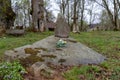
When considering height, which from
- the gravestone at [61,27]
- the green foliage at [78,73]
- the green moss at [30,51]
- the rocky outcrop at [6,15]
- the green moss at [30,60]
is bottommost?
the green foliage at [78,73]

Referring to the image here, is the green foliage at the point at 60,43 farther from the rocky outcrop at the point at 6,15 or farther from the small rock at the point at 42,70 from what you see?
the rocky outcrop at the point at 6,15

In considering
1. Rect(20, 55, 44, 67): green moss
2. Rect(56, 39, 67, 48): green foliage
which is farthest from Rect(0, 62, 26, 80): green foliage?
Rect(56, 39, 67, 48): green foliage

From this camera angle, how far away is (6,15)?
16.3 metres

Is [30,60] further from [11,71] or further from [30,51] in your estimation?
[11,71]

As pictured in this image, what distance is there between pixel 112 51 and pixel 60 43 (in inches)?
91.8

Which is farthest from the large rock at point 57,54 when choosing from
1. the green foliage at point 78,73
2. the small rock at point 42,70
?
the green foliage at point 78,73

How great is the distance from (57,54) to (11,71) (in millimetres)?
1678

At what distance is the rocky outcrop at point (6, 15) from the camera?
51.8 ft

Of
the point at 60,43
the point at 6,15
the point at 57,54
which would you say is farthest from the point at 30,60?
the point at 6,15

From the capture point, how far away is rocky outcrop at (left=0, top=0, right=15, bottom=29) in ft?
51.8

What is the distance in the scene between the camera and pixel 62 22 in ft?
28.4

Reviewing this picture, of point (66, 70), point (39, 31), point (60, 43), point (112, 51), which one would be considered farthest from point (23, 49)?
point (39, 31)

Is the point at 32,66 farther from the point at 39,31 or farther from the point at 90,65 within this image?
the point at 39,31

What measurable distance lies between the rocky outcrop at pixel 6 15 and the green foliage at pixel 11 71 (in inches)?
382
